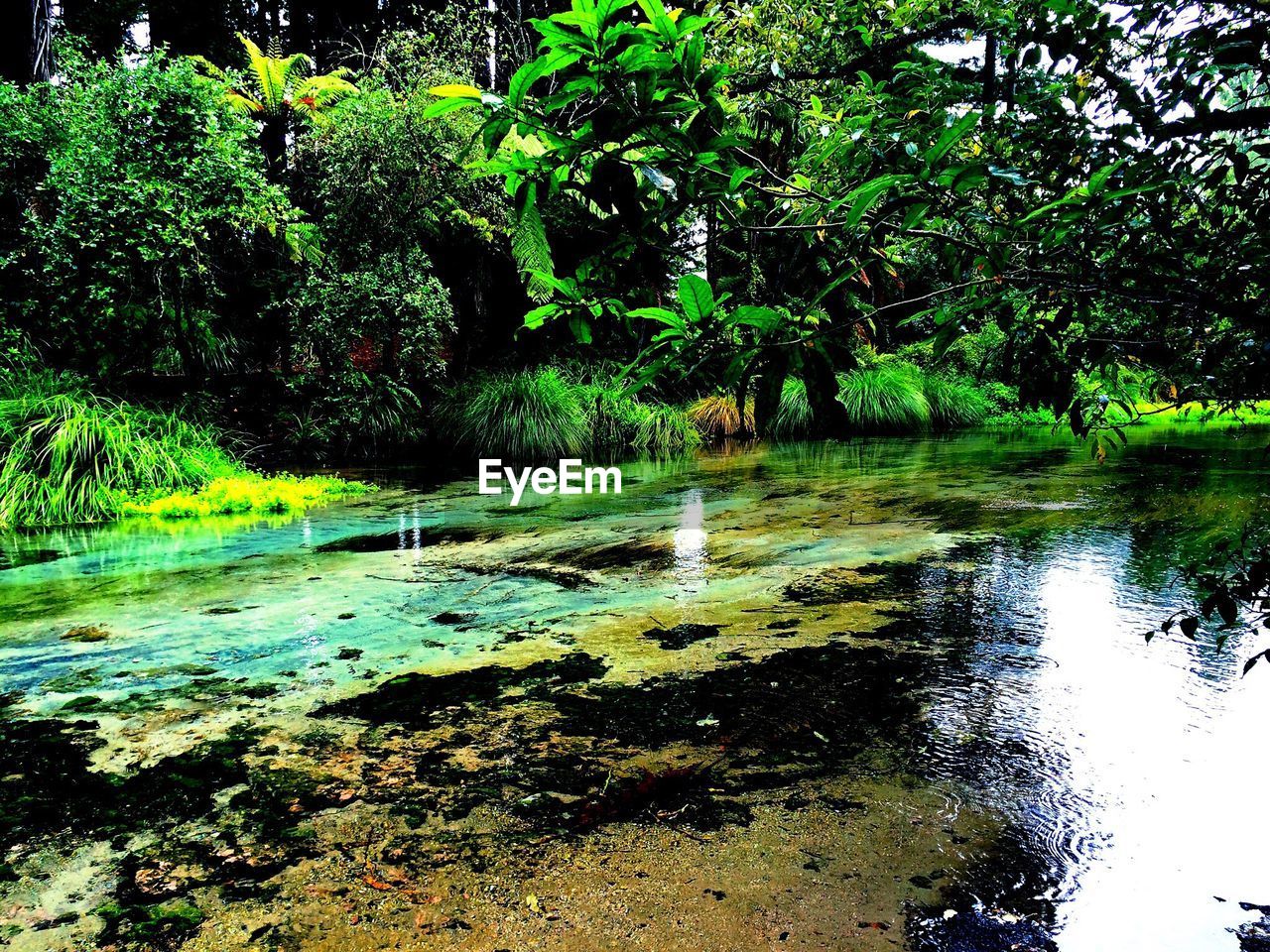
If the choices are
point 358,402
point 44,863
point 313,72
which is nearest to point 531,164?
point 44,863

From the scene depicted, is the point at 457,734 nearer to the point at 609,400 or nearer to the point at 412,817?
the point at 412,817

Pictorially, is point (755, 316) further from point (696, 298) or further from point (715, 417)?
point (715, 417)

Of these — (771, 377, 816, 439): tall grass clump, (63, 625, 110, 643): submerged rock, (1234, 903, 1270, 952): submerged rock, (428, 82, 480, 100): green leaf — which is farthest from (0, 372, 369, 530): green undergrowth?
(771, 377, 816, 439): tall grass clump

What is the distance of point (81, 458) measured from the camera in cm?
518

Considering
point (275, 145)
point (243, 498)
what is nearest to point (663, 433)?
point (243, 498)

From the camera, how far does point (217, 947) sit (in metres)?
1.07

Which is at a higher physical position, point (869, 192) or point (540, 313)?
point (869, 192)

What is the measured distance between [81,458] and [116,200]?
211 centimetres

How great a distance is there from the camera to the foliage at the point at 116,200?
Result: 5773 millimetres

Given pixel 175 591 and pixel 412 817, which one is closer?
pixel 412 817

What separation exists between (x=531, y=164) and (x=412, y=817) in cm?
117

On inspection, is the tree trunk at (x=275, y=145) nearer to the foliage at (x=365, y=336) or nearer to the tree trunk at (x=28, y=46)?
the foliage at (x=365, y=336)

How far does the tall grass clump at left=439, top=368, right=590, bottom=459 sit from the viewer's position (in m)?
8.48

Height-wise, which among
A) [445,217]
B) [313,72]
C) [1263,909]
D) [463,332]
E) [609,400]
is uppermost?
[313,72]
